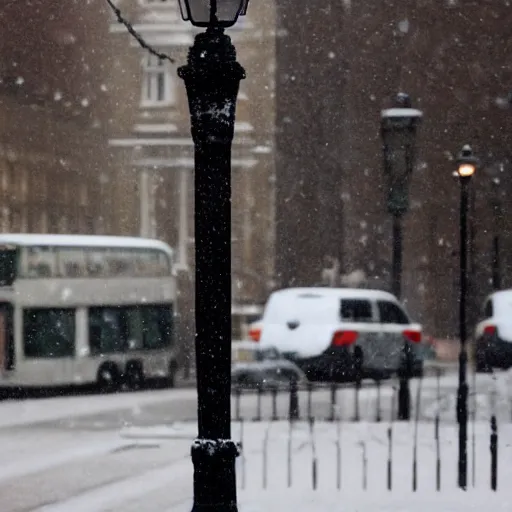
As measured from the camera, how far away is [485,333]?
3073cm

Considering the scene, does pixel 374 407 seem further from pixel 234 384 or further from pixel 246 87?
pixel 246 87

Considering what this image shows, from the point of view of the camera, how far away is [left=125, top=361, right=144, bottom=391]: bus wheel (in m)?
30.3

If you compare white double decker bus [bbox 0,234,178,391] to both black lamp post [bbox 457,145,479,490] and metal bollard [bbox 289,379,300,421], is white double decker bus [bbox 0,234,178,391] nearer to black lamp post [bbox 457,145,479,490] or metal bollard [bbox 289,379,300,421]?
metal bollard [bbox 289,379,300,421]

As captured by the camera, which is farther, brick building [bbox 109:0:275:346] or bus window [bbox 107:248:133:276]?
brick building [bbox 109:0:275:346]

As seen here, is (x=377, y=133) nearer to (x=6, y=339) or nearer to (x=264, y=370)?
(x=264, y=370)

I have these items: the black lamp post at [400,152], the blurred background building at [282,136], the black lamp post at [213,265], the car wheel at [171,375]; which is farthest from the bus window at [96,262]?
the black lamp post at [213,265]

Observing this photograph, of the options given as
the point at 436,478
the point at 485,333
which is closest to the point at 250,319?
the point at 485,333

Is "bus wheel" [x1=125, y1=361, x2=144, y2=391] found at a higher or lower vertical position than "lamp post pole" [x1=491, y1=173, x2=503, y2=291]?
lower

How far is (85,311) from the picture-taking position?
29328mm

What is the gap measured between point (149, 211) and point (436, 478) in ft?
94.8

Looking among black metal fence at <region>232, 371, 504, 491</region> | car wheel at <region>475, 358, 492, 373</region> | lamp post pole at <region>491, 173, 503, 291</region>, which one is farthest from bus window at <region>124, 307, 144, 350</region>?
lamp post pole at <region>491, 173, 503, 291</region>

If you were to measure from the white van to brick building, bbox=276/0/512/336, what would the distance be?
1324 cm

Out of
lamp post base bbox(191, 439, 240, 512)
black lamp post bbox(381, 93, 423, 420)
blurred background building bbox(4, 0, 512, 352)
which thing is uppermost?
blurred background building bbox(4, 0, 512, 352)

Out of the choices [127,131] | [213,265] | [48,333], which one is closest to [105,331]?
[48,333]
